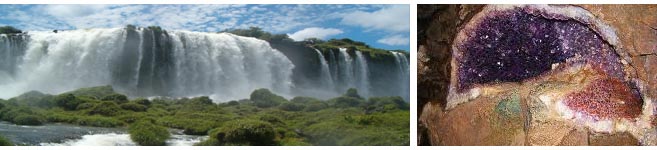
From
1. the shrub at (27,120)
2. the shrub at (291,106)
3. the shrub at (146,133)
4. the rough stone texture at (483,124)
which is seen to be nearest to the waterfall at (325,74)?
the shrub at (291,106)

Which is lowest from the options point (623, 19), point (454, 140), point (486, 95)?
point (454, 140)

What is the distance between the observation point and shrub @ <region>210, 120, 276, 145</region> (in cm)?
423

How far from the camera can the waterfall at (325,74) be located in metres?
4.42

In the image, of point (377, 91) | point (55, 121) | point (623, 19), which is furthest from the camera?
point (377, 91)

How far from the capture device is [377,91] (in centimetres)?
446

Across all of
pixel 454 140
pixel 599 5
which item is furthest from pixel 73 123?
pixel 599 5

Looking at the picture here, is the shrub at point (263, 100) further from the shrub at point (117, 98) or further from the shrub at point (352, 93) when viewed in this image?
the shrub at point (117, 98)

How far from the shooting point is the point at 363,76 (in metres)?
4.47

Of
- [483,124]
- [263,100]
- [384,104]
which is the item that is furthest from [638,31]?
[263,100]

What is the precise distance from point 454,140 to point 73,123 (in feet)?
7.24

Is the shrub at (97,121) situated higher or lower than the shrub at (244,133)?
higher

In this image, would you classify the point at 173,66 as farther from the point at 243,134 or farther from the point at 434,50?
the point at 434,50

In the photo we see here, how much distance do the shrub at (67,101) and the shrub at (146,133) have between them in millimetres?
336
